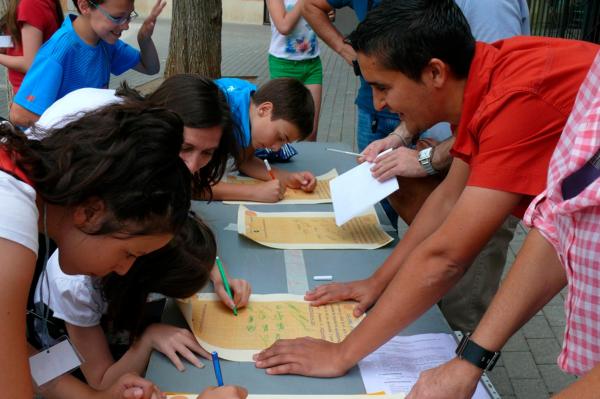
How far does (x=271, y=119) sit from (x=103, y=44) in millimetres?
779

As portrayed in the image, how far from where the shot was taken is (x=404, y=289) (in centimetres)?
142

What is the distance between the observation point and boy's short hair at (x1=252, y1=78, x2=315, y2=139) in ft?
8.40

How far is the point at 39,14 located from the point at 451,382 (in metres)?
2.76

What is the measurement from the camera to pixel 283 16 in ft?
13.6

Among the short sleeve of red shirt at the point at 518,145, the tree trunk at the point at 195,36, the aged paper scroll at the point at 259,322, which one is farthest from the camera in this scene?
the tree trunk at the point at 195,36

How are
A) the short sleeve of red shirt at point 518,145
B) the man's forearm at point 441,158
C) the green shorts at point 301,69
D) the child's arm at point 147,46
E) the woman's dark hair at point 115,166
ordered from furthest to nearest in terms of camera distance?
the green shorts at point 301,69
the child's arm at point 147,46
the man's forearm at point 441,158
the short sleeve of red shirt at point 518,145
the woman's dark hair at point 115,166

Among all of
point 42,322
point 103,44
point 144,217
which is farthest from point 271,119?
point 144,217

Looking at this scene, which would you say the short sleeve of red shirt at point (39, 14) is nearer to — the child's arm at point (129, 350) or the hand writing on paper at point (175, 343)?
the child's arm at point (129, 350)

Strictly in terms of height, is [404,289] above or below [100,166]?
below

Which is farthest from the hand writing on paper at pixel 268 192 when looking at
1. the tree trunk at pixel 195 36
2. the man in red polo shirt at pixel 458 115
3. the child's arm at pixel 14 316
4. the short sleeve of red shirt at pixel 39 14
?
the tree trunk at pixel 195 36

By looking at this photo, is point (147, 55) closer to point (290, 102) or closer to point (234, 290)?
point (290, 102)

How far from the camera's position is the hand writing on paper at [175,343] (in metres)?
1.40

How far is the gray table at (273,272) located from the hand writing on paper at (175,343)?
0.06 feet

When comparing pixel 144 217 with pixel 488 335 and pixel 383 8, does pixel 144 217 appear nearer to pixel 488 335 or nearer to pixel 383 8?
pixel 488 335
